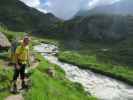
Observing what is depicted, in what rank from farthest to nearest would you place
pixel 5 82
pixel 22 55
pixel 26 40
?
pixel 5 82 < pixel 22 55 < pixel 26 40

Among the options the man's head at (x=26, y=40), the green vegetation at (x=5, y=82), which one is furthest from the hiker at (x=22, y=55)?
the green vegetation at (x=5, y=82)

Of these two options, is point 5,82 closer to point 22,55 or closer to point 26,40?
point 22,55

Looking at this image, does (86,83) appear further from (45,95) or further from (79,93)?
(45,95)

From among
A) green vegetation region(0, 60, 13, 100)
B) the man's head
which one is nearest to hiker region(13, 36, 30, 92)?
the man's head

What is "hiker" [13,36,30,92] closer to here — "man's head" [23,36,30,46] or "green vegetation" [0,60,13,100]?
"man's head" [23,36,30,46]

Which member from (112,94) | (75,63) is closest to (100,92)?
(112,94)

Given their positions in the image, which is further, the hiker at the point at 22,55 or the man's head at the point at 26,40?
the hiker at the point at 22,55

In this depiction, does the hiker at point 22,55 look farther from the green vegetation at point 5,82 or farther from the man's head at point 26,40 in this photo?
the green vegetation at point 5,82

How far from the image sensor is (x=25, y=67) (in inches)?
894


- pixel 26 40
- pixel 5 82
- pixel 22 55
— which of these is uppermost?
pixel 26 40

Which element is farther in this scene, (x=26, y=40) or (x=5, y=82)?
(x=5, y=82)

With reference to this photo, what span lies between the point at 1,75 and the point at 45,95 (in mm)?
4332

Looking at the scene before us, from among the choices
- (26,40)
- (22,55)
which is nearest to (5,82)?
(22,55)

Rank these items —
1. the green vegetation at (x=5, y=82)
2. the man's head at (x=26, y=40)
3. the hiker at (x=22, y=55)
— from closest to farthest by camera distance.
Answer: the man's head at (x=26, y=40) → the hiker at (x=22, y=55) → the green vegetation at (x=5, y=82)
